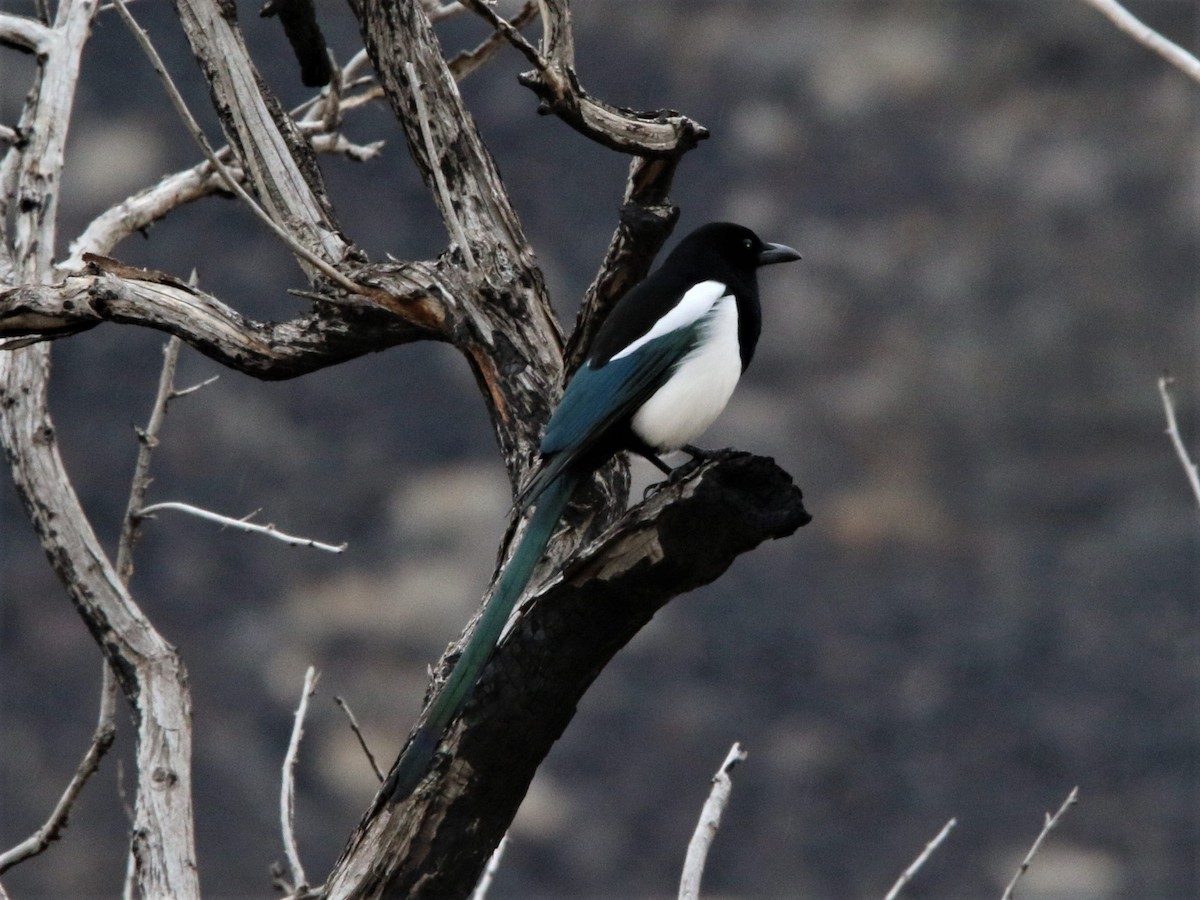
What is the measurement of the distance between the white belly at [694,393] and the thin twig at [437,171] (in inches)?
14.9

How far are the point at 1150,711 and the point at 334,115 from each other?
7337 millimetres

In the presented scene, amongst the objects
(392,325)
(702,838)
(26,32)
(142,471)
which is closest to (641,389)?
(392,325)

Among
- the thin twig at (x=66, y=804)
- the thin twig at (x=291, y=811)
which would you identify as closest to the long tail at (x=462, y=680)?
the thin twig at (x=291, y=811)

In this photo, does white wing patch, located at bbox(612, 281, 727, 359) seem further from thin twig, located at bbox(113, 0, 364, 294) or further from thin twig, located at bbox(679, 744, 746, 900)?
thin twig, located at bbox(679, 744, 746, 900)

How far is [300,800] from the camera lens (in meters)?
9.17

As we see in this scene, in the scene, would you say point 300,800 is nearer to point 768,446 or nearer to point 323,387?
point 323,387

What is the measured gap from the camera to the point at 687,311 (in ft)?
9.26

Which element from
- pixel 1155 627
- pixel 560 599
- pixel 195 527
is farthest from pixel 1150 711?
pixel 560 599

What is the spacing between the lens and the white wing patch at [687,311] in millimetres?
2715

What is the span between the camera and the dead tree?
2.16 meters

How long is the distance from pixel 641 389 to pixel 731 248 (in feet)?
1.97

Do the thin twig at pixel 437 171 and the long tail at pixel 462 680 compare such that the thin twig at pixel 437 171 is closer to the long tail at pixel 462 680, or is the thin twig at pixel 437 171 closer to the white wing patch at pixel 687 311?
the white wing patch at pixel 687 311

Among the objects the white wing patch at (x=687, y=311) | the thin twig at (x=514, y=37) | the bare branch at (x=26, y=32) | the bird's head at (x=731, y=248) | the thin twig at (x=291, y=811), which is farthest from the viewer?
the bird's head at (x=731, y=248)

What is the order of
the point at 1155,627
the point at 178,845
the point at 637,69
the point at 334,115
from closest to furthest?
the point at 178,845
the point at 334,115
the point at 1155,627
the point at 637,69
